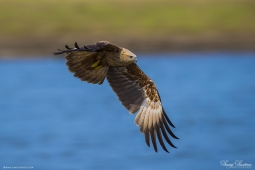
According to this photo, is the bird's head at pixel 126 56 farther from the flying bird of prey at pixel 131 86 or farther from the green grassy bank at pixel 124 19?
the green grassy bank at pixel 124 19

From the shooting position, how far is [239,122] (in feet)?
54.9

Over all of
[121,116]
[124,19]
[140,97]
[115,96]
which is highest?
[124,19]

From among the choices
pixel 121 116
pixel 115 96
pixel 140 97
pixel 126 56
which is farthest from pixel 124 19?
pixel 126 56

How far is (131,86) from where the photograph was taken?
8648mm

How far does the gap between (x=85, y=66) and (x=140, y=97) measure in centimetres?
80

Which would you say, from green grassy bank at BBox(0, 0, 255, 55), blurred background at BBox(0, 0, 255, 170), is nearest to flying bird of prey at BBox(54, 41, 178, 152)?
blurred background at BBox(0, 0, 255, 170)

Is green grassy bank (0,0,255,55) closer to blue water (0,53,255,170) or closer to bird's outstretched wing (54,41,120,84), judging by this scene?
blue water (0,53,255,170)

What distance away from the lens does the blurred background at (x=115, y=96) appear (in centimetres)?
1414

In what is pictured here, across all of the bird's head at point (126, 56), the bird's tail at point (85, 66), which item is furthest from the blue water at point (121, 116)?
the bird's head at point (126, 56)

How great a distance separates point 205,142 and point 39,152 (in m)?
3.26

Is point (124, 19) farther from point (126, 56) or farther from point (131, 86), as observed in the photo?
point (126, 56)

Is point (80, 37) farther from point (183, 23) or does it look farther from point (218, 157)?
point (218, 157)

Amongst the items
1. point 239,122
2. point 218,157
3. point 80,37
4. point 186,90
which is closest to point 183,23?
point 80,37

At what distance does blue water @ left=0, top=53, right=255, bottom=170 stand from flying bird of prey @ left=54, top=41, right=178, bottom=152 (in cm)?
420
